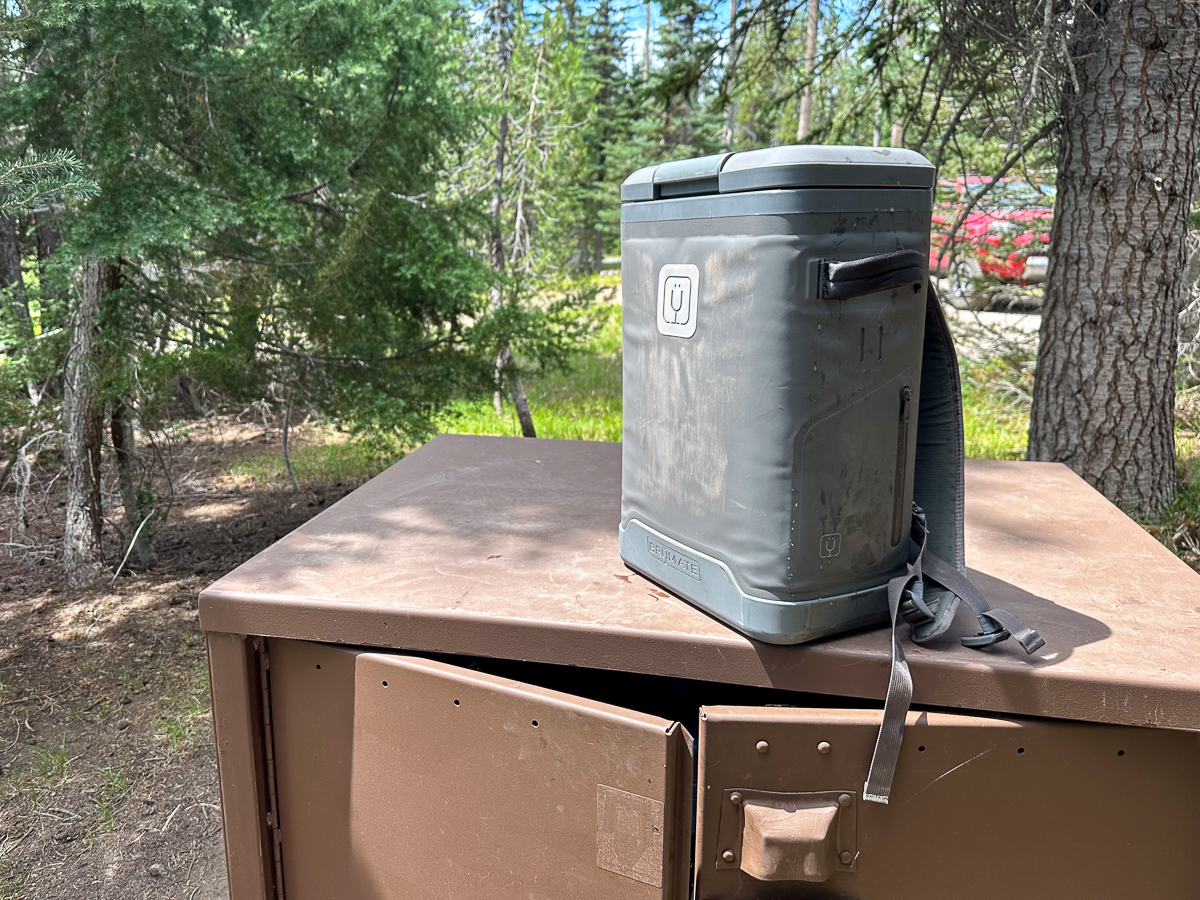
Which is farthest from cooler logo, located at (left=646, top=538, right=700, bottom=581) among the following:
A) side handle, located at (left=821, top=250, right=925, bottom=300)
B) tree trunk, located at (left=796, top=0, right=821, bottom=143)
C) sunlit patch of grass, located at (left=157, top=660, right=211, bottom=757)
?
tree trunk, located at (left=796, top=0, right=821, bottom=143)

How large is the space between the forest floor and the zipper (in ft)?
6.94

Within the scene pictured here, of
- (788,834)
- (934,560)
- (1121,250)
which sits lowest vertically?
(788,834)

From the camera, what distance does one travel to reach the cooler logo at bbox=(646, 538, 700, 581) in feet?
4.95

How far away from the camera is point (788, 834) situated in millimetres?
1347

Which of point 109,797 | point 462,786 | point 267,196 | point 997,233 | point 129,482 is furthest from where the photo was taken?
point 997,233

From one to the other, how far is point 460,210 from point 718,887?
11.4 feet

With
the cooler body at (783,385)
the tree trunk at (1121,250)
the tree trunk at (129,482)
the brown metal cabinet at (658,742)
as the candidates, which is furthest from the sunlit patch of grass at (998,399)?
the tree trunk at (129,482)

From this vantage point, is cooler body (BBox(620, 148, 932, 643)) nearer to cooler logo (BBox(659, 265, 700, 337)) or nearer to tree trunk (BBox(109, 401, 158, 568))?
cooler logo (BBox(659, 265, 700, 337))

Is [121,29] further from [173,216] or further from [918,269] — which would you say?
[918,269]

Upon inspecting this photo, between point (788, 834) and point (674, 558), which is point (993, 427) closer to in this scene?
point (674, 558)

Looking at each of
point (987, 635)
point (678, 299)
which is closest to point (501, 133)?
point (678, 299)

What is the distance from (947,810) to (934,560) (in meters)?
0.39

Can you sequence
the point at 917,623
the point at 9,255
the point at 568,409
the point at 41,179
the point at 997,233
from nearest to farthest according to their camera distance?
the point at 917,623
the point at 41,179
the point at 9,255
the point at 997,233
the point at 568,409

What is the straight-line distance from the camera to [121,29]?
3.14 m
